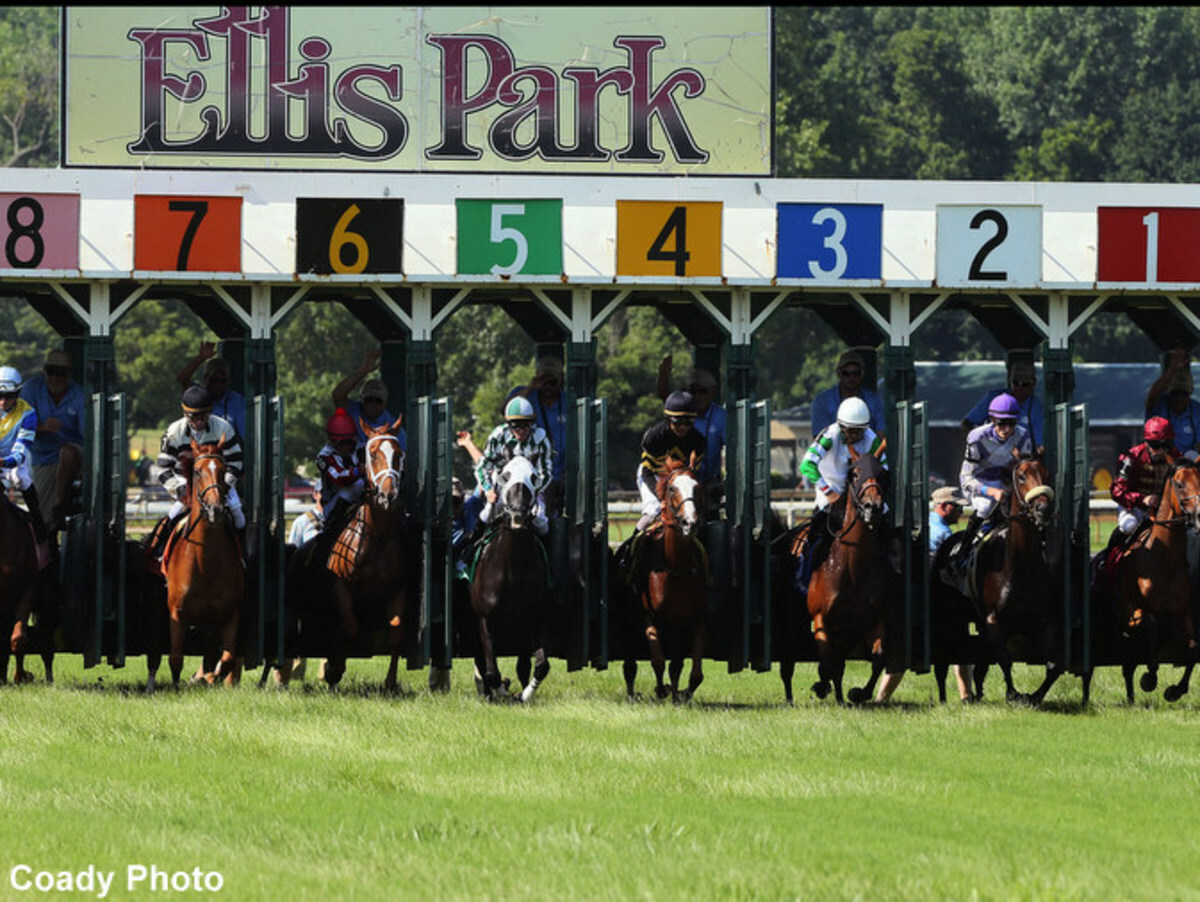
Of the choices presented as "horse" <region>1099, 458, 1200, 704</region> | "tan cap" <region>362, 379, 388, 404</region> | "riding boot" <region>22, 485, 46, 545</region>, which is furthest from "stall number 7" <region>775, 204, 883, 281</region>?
"riding boot" <region>22, 485, 46, 545</region>

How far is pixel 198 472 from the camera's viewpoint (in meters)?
15.0

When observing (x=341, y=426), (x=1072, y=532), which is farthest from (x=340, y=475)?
(x=1072, y=532)

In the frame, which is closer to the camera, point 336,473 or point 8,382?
point 8,382

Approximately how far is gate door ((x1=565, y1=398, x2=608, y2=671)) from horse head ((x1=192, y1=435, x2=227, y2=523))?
2288mm

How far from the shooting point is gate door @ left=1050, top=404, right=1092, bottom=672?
615 inches

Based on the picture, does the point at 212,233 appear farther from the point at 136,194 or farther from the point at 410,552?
the point at 410,552

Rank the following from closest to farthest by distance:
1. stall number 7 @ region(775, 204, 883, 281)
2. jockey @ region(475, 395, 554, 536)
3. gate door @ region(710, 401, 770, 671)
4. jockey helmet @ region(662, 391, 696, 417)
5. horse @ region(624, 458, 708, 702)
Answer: horse @ region(624, 458, 708, 702)
jockey @ region(475, 395, 554, 536)
jockey helmet @ region(662, 391, 696, 417)
gate door @ region(710, 401, 770, 671)
stall number 7 @ region(775, 204, 883, 281)

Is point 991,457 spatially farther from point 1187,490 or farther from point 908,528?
point 1187,490

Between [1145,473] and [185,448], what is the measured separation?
634 cm

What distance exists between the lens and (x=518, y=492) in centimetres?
1488

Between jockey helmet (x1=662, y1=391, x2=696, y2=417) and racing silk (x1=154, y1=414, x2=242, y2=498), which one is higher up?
jockey helmet (x1=662, y1=391, x2=696, y2=417)

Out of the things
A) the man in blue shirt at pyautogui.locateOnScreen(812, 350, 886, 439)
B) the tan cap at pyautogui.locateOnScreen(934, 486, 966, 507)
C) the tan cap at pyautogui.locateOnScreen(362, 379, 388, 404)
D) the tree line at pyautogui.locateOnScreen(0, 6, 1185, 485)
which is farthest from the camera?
the tree line at pyautogui.locateOnScreen(0, 6, 1185, 485)

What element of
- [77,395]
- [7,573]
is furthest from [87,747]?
[77,395]

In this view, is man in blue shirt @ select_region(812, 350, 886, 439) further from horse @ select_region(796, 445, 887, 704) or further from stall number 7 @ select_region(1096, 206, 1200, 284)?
stall number 7 @ select_region(1096, 206, 1200, 284)
